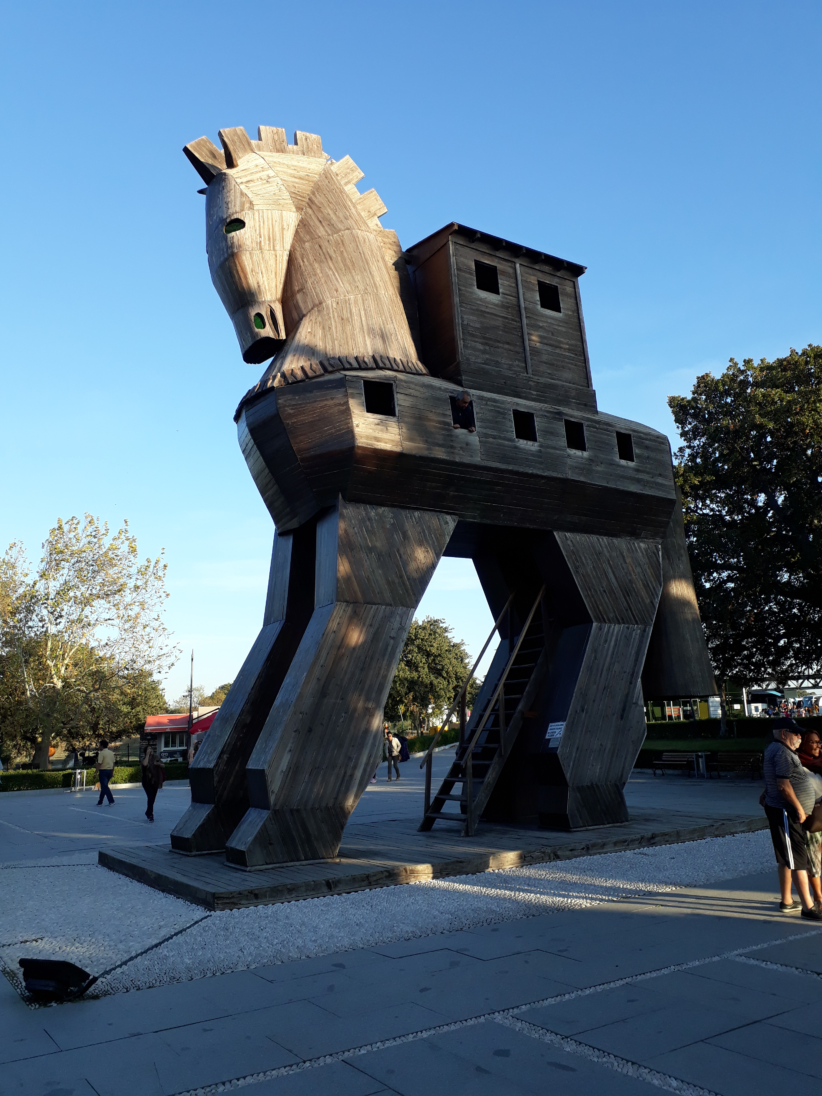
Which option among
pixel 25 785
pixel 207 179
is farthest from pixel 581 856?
pixel 25 785

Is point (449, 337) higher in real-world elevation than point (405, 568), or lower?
higher

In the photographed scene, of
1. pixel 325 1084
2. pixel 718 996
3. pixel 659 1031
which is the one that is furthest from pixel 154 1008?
pixel 718 996

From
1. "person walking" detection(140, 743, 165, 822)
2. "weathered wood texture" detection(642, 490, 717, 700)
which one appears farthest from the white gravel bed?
"person walking" detection(140, 743, 165, 822)

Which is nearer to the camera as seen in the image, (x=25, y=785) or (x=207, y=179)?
(x=207, y=179)

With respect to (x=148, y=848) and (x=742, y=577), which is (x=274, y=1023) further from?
(x=742, y=577)

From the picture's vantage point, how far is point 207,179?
40.0 feet

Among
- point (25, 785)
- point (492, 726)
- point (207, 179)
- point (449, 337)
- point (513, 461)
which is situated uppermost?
point (207, 179)

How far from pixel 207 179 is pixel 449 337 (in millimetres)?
4301

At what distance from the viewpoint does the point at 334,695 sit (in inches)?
398

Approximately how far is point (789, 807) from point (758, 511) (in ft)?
60.7

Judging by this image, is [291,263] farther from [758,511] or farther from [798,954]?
[758,511]

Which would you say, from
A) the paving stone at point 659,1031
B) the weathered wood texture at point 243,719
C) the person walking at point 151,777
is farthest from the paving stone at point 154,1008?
the person walking at point 151,777

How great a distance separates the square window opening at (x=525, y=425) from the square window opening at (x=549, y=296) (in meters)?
2.51

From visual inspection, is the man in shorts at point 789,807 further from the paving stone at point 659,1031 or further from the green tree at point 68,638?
the green tree at point 68,638
